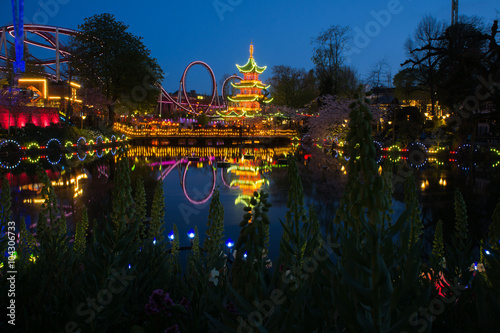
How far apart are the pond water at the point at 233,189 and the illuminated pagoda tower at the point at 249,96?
140ft

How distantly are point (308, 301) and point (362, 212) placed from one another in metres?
0.92

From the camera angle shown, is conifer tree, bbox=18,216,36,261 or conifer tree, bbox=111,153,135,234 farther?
conifer tree, bbox=18,216,36,261

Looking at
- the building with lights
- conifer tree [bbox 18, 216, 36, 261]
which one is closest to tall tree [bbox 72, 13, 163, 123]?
the building with lights

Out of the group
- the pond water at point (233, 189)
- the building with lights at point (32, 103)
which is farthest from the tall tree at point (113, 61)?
the pond water at point (233, 189)

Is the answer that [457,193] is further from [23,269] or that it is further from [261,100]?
[261,100]

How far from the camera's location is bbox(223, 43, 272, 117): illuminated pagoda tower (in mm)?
69369

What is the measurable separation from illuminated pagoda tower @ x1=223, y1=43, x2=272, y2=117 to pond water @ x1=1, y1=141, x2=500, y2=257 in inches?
1684

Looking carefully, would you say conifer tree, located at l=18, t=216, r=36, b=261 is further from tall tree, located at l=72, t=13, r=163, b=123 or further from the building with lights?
tall tree, located at l=72, t=13, r=163, b=123

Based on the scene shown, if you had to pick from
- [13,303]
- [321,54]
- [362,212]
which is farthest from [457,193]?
[321,54]

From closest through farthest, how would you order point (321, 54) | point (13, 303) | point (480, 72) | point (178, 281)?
point (13, 303) → point (178, 281) → point (480, 72) → point (321, 54)

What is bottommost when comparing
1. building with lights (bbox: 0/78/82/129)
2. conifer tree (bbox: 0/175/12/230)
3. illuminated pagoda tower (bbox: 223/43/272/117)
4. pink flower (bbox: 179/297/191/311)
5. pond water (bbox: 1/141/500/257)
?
pond water (bbox: 1/141/500/257)

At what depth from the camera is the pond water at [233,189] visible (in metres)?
11.5

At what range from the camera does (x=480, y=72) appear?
84.6 feet

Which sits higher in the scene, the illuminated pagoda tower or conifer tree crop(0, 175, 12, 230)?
the illuminated pagoda tower
